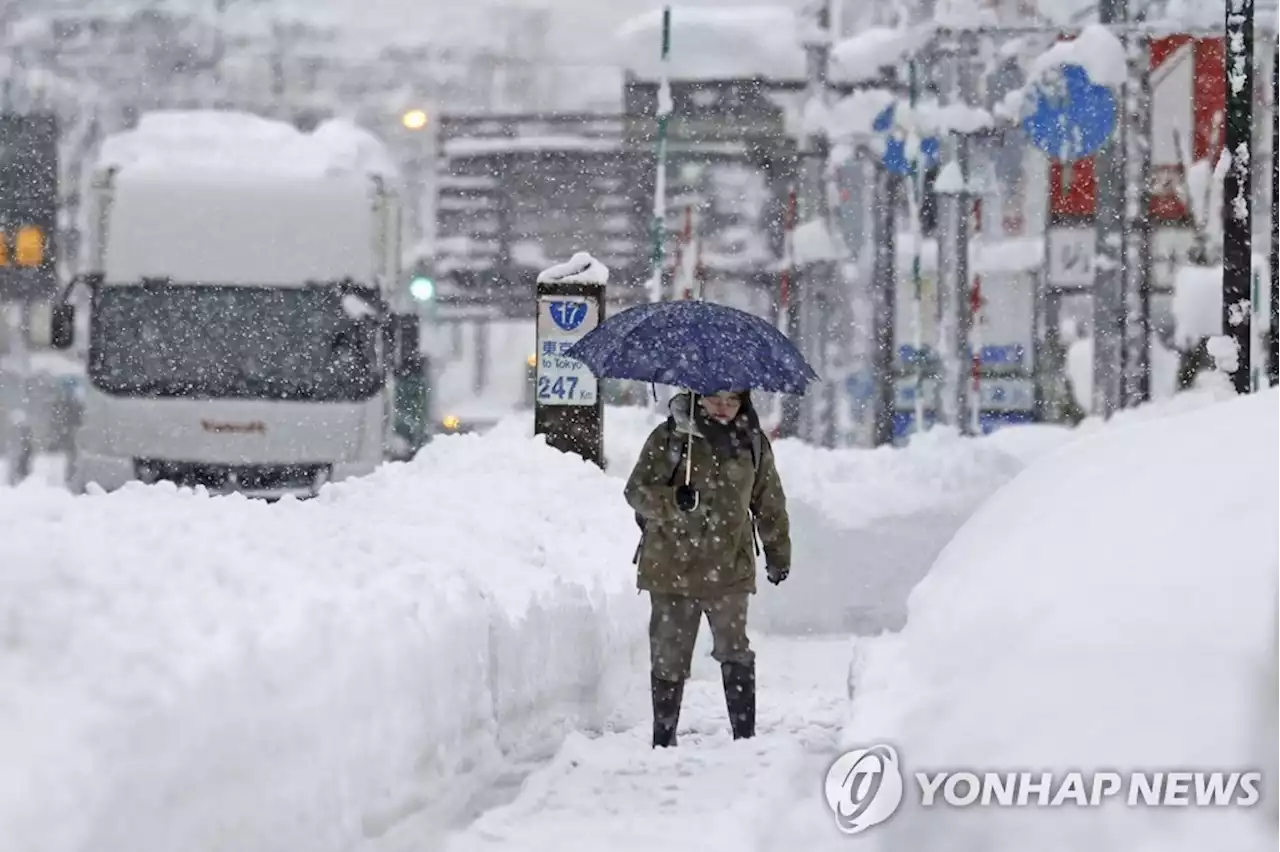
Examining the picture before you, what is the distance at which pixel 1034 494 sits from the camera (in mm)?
5922

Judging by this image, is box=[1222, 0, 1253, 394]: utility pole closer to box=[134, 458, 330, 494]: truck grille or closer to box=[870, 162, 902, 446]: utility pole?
box=[134, 458, 330, 494]: truck grille

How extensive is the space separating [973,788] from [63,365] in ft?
111

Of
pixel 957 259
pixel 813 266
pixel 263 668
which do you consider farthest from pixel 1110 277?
pixel 263 668

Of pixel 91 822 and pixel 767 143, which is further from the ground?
pixel 767 143

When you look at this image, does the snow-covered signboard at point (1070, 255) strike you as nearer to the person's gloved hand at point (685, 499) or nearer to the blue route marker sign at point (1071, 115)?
the blue route marker sign at point (1071, 115)

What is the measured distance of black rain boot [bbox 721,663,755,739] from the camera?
29.5ft

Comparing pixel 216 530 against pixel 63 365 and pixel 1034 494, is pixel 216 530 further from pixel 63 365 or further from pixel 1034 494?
pixel 63 365

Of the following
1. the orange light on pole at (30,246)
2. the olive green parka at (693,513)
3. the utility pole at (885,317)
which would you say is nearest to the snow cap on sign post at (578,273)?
the olive green parka at (693,513)

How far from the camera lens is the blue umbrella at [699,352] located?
342 inches

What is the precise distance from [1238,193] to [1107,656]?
41.9 feet

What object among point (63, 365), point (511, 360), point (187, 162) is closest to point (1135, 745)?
point (187, 162)

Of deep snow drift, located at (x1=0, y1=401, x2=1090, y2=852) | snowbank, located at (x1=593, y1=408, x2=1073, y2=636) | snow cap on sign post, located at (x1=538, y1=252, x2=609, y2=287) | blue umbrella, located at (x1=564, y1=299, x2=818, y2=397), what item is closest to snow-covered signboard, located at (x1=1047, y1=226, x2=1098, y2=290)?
snowbank, located at (x1=593, y1=408, x2=1073, y2=636)
